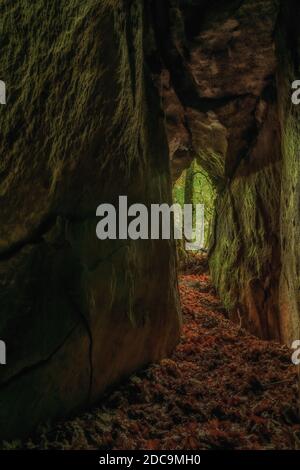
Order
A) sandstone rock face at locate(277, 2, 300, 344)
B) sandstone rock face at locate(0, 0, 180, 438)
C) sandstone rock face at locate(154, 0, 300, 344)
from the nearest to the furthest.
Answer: sandstone rock face at locate(0, 0, 180, 438) < sandstone rock face at locate(277, 2, 300, 344) < sandstone rock face at locate(154, 0, 300, 344)

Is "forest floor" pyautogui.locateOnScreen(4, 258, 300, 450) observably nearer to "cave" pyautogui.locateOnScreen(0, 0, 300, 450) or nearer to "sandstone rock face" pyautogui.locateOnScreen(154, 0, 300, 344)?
"cave" pyautogui.locateOnScreen(0, 0, 300, 450)

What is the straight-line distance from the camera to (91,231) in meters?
4.07

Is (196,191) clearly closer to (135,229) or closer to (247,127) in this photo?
(247,127)

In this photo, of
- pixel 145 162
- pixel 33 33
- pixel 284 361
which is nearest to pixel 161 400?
pixel 284 361

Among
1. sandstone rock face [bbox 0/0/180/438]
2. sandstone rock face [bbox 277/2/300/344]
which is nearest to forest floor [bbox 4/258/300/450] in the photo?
sandstone rock face [bbox 0/0/180/438]

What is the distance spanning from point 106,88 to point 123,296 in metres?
2.51

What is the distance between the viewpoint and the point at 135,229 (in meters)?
4.86

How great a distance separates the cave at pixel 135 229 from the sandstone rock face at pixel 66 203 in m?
0.02

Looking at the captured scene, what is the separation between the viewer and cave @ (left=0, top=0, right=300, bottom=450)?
3.42 metres

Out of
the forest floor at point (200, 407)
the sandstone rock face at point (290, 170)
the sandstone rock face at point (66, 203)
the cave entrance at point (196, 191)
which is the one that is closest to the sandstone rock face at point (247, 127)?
the sandstone rock face at point (290, 170)

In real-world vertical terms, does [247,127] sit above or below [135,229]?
above

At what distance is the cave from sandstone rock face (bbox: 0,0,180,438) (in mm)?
15

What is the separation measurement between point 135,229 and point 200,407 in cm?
226

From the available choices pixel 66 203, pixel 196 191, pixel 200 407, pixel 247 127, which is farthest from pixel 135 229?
pixel 196 191
